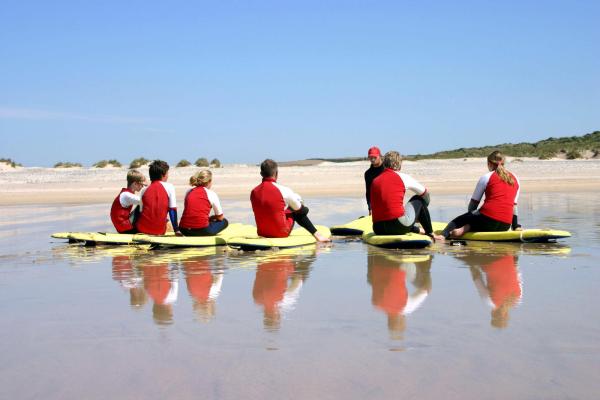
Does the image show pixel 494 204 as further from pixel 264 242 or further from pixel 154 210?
pixel 154 210

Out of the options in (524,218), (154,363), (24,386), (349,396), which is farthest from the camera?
(524,218)

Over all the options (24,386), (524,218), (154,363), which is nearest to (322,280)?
(154,363)

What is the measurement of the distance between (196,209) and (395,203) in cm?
306

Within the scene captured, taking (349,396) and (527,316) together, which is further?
(527,316)

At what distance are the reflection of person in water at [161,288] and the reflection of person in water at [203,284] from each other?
0.17 meters

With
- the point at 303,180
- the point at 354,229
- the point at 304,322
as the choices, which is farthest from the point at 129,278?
the point at 303,180

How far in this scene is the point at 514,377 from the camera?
411 cm

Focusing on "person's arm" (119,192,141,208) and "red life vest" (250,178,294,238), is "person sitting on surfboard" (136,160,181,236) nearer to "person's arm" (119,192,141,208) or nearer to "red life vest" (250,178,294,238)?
"person's arm" (119,192,141,208)

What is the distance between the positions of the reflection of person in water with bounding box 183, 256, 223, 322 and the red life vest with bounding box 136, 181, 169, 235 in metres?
2.03

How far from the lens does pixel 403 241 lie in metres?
9.95

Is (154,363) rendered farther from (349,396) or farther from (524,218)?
(524,218)

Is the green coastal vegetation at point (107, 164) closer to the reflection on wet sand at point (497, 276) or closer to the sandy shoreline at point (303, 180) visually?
the sandy shoreline at point (303, 180)

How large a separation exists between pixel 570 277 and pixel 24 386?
17.7ft

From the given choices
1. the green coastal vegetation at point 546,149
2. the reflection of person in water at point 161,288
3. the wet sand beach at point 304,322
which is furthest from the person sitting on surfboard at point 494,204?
the green coastal vegetation at point 546,149
